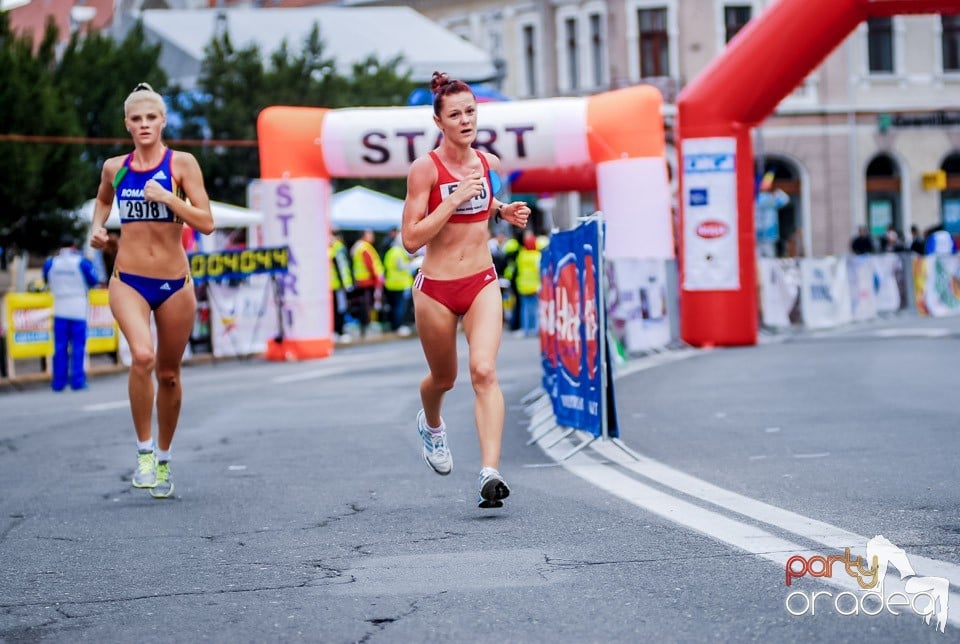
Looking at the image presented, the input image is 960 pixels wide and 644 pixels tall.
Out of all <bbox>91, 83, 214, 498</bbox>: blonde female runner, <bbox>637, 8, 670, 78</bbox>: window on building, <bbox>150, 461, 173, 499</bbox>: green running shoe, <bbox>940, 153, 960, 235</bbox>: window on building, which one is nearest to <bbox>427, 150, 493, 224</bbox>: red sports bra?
<bbox>91, 83, 214, 498</bbox>: blonde female runner

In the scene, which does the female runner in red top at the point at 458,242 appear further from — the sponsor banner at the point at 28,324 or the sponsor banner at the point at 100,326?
the sponsor banner at the point at 100,326

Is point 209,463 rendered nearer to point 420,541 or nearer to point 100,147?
point 420,541

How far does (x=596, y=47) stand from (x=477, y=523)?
4656cm

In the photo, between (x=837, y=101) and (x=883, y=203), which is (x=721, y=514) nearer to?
(x=837, y=101)

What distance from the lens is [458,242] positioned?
7.79 m

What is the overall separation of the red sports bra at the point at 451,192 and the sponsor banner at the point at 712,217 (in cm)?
1324

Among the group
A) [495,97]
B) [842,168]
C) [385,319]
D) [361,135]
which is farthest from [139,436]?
[842,168]

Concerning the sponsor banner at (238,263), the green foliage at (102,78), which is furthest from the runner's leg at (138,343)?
the green foliage at (102,78)

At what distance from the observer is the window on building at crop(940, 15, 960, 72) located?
52719 millimetres

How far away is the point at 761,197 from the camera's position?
3853 centimetres

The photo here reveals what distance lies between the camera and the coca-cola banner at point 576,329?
9.90m

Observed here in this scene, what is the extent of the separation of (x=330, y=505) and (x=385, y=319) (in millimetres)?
23423

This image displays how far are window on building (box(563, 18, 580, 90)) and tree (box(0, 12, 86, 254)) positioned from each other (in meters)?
26.0

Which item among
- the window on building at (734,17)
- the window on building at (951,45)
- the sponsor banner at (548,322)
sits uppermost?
the window on building at (734,17)
